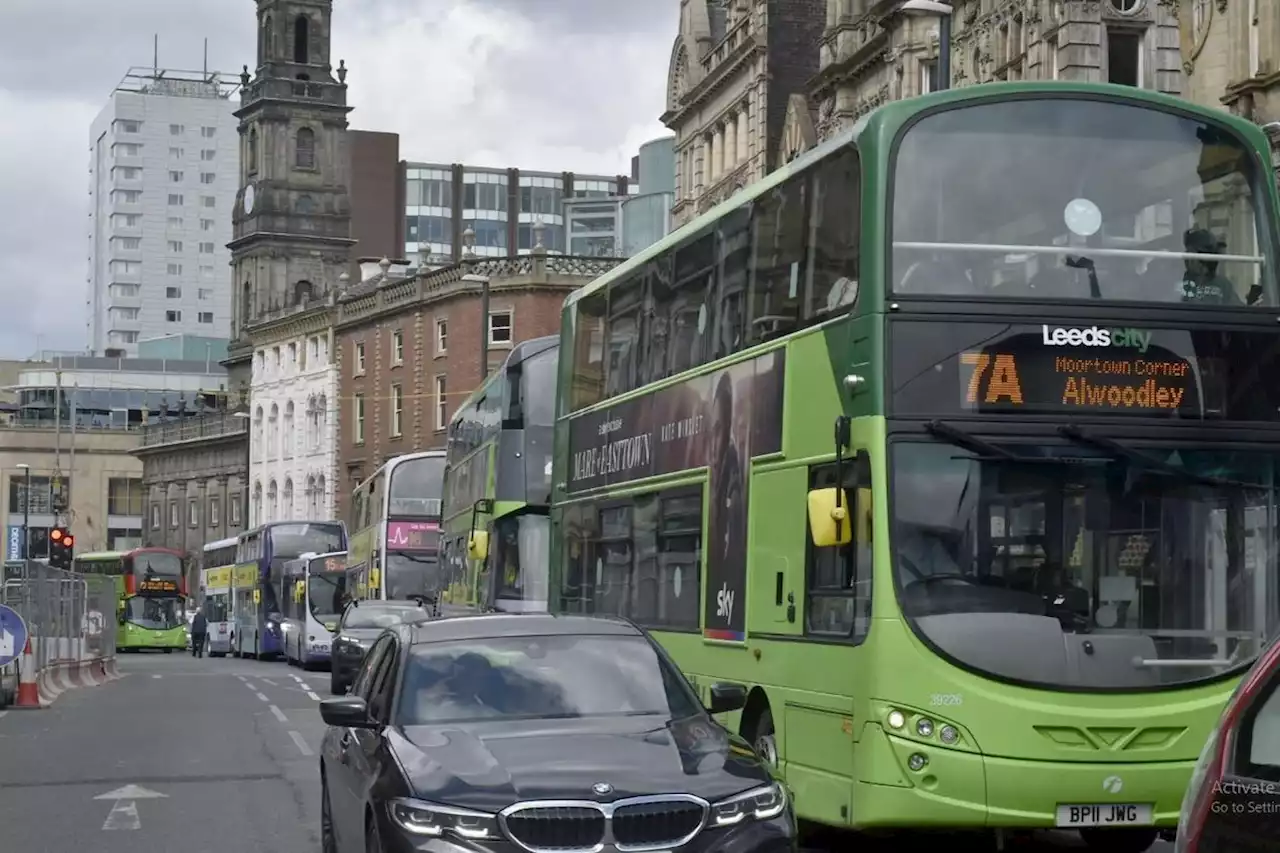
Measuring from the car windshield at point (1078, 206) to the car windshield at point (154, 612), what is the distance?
7379cm

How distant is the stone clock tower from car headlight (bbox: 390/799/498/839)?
378 feet

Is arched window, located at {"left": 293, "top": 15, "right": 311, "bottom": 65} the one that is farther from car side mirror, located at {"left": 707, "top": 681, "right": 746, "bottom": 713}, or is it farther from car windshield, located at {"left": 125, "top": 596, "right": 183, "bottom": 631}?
car side mirror, located at {"left": 707, "top": 681, "right": 746, "bottom": 713}

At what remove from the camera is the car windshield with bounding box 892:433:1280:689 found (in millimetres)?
11344

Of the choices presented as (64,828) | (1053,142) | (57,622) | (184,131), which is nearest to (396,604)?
(57,622)

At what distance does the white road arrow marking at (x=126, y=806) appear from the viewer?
50.3 feet

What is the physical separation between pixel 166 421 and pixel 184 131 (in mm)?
48992

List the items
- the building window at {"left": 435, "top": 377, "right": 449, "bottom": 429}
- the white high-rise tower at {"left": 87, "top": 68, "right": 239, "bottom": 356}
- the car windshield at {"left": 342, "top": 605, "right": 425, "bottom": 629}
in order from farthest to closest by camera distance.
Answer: the white high-rise tower at {"left": 87, "top": 68, "right": 239, "bottom": 356} < the building window at {"left": 435, "top": 377, "right": 449, "bottom": 429} < the car windshield at {"left": 342, "top": 605, "right": 425, "bottom": 629}

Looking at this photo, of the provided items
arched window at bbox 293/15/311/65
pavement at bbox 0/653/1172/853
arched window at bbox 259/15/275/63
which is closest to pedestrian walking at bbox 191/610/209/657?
pavement at bbox 0/653/1172/853

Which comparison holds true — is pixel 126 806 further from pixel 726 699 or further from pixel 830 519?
pixel 726 699

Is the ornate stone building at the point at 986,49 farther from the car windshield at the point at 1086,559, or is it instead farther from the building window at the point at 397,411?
the building window at the point at 397,411

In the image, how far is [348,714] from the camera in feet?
33.5

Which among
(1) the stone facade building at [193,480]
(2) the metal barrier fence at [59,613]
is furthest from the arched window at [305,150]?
(2) the metal barrier fence at [59,613]

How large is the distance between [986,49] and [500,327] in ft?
135

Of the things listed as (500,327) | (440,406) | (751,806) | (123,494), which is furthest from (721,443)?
(123,494)
